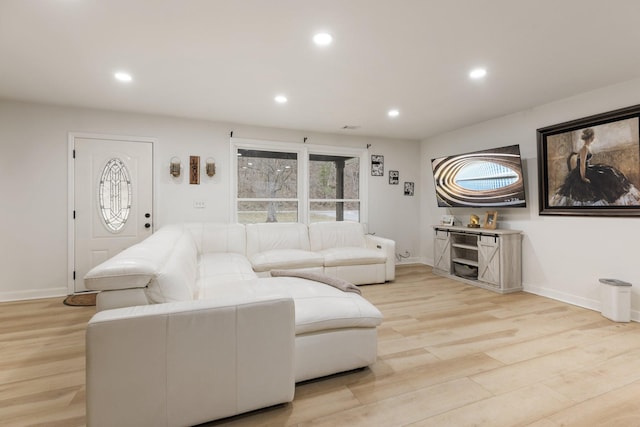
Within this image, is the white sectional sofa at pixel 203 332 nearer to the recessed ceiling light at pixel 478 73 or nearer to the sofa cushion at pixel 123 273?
the sofa cushion at pixel 123 273

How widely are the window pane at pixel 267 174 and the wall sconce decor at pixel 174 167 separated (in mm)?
890

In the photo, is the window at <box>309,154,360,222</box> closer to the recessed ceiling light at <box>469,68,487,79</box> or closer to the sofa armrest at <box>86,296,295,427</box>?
A: the recessed ceiling light at <box>469,68,487,79</box>

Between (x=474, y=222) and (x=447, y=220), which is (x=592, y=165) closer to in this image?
(x=474, y=222)

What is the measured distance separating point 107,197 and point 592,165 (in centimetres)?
598

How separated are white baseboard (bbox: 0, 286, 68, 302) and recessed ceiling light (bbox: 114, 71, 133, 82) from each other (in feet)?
9.21

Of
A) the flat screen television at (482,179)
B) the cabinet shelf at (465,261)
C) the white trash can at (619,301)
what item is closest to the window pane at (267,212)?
the flat screen television at (482,179)

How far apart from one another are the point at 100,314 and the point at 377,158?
16.3ft

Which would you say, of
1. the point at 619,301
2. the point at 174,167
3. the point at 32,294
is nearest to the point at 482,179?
the point at 619,301

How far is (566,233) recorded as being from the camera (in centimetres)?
369

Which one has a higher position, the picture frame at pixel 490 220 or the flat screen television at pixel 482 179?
the flat screen television at pixel 482 179

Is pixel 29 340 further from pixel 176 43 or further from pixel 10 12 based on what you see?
pixel 176 43

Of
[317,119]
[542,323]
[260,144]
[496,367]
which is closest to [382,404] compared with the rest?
[496,367]

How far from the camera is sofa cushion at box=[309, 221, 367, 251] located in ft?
15.9

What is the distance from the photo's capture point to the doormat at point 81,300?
141 inches
